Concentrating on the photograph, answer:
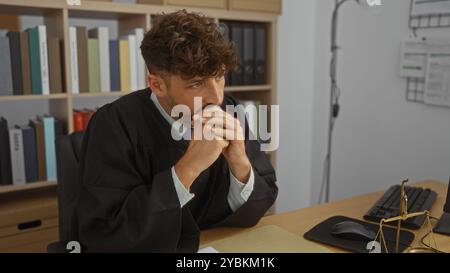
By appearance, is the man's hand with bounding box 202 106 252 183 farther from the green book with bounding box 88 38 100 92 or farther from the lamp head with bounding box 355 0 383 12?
the lamp head with bounding box 355 0 383 12

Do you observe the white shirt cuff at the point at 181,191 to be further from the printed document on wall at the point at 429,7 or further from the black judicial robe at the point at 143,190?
the printed document on wall at the point at 429,7

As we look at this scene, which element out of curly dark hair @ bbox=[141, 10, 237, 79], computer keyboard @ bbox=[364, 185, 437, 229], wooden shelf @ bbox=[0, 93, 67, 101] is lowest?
computer keyboard @ bbox=[364, 185, 437, 229]

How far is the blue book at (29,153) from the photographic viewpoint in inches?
77.5

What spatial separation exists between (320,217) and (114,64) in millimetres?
1266

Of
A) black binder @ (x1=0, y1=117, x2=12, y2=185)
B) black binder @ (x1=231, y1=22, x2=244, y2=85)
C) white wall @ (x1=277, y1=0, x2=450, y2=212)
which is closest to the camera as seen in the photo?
black binder @ (x1=0, y1=117, x2=12, y2=185)

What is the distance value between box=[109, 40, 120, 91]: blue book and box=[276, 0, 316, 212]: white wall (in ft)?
3.92

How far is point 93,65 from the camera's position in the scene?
205 centimetres

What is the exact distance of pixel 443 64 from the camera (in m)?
2.04

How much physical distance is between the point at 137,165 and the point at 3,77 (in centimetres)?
100

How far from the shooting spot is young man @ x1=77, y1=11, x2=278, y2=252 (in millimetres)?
1061

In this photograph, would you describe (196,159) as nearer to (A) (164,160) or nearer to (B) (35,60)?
(A) (164,160)

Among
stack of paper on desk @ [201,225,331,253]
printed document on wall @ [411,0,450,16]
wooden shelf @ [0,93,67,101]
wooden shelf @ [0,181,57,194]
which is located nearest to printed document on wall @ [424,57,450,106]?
printed document on wall @ [411,0,450,16]

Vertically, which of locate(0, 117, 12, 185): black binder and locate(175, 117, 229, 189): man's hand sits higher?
locate(175, 117, 229, 189): man's hand

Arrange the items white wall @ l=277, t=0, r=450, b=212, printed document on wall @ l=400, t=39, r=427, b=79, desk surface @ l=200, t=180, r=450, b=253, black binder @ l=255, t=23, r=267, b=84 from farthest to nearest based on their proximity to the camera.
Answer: black binder @ l=255, t=23, r=267, b=84 → white wall @ l=277, t=0, r=450, b=212 → printed document on wall @ l=400, t=39, r=427, b=79 → desk surface @ l=200, t=180, r=450, b=253
